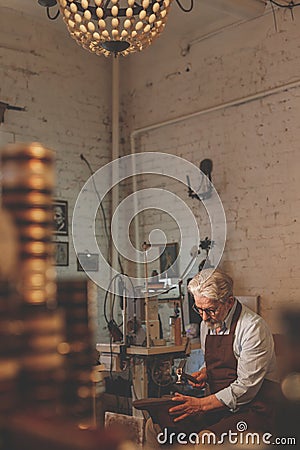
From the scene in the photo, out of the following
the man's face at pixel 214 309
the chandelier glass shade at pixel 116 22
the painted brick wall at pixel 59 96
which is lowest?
the man's face at pixel 214 309

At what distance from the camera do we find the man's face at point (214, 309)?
11.9 feet

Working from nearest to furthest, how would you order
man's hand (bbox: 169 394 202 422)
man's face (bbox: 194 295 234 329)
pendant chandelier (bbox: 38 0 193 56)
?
1. pendant chandelier (bbox: 38 0 193 56)
2. man's hand (bbox: 169 394 202 422)
3. man's face (bbox: 194 295 234 329)

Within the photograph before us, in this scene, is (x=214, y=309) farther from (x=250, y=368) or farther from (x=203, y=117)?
(x=203, y=117)

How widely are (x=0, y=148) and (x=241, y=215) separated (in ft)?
17.6

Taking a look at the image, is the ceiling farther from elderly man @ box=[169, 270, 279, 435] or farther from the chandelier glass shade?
elderly man @ box=[169, 270, 279, 435]

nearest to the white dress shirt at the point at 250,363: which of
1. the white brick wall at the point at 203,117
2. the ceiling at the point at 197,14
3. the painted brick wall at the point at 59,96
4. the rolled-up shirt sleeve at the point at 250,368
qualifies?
the rolled-up shirt sleeve at the point at 250,368

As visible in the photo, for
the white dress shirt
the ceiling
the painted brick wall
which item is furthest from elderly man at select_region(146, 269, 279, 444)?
the ceiling

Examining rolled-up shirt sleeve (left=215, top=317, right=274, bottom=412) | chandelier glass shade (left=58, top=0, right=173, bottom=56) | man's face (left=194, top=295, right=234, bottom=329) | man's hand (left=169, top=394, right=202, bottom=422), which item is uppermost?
chandelier glass shade (left=58, top=0, right=173, bottom=56)

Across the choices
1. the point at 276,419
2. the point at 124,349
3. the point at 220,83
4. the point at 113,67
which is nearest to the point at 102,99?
the point at 113,67

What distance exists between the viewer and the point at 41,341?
0.87 ft

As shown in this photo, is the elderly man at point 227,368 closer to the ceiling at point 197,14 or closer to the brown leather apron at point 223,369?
the brown leather apron at point 223,369

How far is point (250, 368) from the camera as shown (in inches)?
132

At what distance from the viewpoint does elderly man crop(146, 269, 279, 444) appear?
3281 millimetres

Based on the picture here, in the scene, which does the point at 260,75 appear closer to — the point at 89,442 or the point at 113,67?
the point at 113,67
